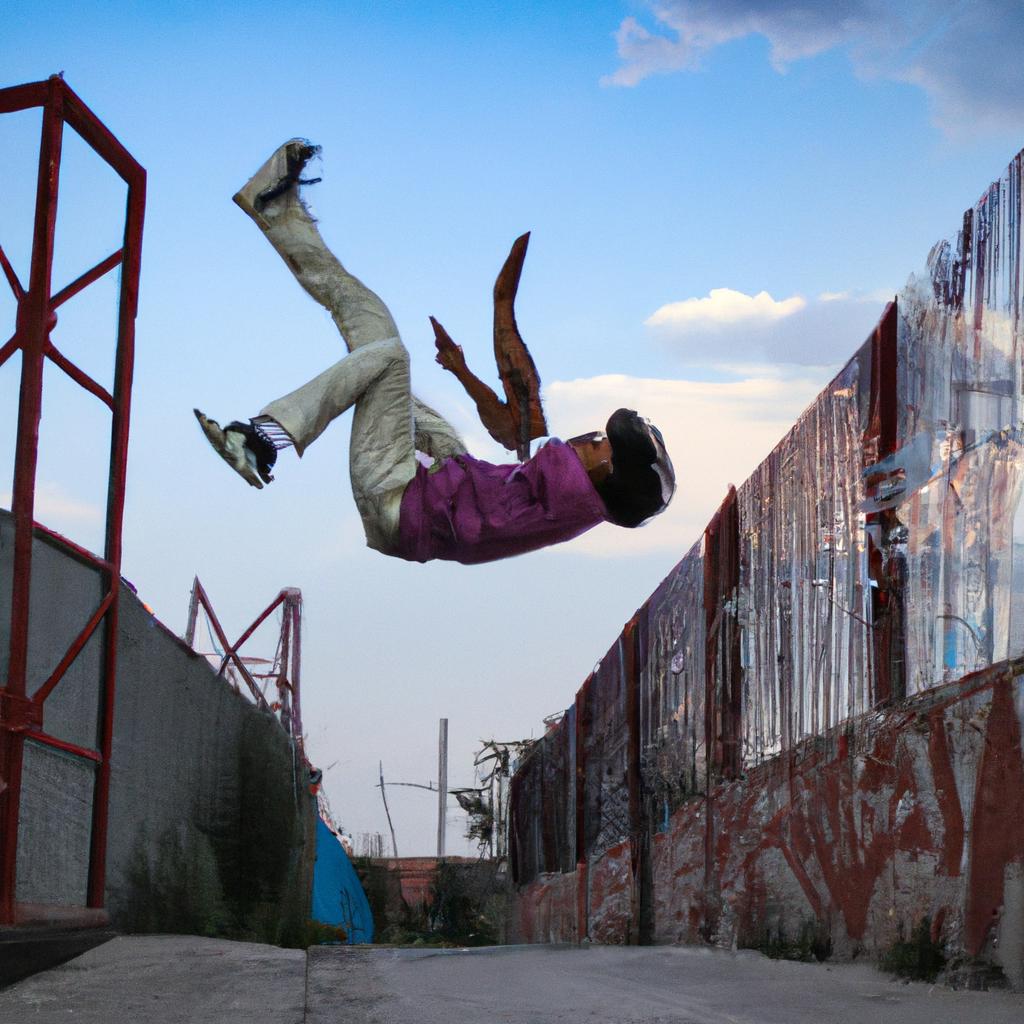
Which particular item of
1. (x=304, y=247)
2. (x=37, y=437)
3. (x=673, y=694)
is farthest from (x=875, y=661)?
(x=37, y=437)

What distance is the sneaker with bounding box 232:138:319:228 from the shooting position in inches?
161

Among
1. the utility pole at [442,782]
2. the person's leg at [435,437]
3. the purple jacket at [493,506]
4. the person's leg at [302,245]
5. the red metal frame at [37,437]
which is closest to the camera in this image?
the purple jacket at [493,506]

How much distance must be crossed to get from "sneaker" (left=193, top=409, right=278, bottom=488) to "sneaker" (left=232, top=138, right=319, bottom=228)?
74 cm

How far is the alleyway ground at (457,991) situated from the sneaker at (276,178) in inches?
91.7

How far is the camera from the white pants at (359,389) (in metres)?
3.89

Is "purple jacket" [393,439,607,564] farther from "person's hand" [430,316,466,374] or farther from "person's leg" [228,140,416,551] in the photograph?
"person's hand" [430,316,466,374]

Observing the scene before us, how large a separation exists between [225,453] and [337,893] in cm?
1110

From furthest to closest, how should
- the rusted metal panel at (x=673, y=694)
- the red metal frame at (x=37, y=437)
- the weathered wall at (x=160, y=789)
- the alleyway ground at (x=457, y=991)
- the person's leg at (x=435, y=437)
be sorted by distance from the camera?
the rusted metal panel at (x=673, y=694), the weathered wall at (x=160, y=789), the red metal frame at (x=37, y=437), the person's leg at (x=435, y=437), the alleyway ground at (x=457, y=991)

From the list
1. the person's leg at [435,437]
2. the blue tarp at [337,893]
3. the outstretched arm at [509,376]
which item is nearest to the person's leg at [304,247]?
the outstretched arm at [509,376]

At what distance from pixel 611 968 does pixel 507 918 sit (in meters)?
12.0

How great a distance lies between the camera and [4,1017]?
4.24m

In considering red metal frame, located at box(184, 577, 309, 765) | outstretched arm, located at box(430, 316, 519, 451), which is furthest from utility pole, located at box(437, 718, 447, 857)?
outstretched arm, located at box(430, 316, 519, 451)

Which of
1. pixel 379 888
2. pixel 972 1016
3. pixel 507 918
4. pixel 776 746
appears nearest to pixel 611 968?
pixel 776 746

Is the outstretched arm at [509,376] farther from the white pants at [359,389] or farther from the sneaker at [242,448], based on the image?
the sneaker at [242,448]
